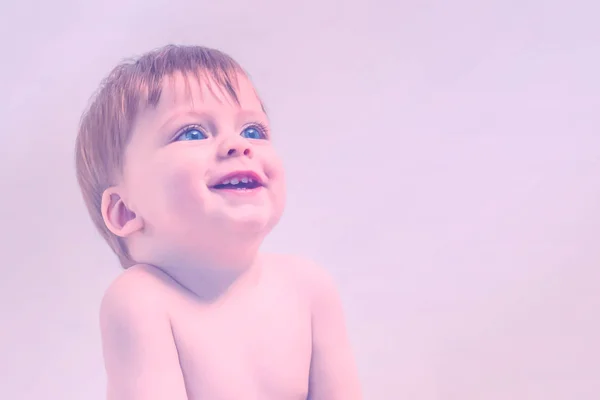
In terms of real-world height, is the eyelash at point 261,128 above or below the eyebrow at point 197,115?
below

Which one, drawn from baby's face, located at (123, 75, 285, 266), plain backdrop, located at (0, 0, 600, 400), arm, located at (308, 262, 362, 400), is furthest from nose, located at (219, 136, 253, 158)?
plain backdrop, located at (0, 0, 600, 400)

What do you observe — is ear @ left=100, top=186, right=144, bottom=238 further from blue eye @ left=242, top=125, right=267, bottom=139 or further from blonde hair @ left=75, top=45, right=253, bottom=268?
blue eye @ left=242, top=125, right=267, bottom=139

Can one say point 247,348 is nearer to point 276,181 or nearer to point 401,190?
point 276,181

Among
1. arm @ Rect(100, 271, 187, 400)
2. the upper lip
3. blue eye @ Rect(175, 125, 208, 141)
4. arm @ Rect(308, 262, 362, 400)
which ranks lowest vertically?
arm @ Rect(308, 262, 362, 400)

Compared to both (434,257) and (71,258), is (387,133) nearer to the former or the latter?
(434,257)

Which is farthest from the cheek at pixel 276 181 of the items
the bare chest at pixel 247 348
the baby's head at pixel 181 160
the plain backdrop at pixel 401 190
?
the plain backdrop at pixel 401 190

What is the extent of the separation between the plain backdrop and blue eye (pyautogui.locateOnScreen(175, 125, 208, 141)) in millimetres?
575

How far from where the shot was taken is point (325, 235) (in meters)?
1.44

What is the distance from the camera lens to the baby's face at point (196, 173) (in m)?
0.81

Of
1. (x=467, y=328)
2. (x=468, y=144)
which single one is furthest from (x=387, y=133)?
(x=467, y=328)

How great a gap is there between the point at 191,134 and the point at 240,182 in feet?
0.26

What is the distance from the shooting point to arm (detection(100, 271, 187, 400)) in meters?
0.76

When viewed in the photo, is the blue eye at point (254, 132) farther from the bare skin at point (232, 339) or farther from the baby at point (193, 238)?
the bare skin at point (232, 339)

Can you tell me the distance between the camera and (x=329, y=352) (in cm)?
92
